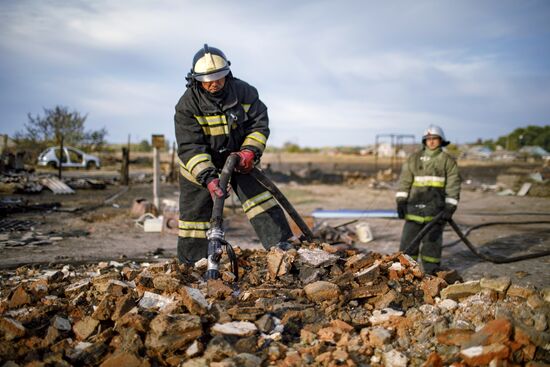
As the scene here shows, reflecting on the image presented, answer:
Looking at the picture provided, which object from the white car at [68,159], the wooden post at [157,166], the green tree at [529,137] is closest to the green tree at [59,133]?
the white car at [68,159]

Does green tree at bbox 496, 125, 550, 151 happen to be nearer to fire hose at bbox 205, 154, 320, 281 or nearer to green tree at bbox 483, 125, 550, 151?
green tree at bbox 483, 125, 550, 151

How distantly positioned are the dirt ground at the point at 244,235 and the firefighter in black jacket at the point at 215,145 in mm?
1801

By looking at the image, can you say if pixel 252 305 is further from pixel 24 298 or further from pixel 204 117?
pixel 204 117

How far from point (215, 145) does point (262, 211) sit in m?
0.83

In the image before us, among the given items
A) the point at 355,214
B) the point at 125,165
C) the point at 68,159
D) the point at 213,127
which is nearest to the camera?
the point at 213,127

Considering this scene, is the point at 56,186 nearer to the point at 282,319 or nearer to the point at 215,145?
the point at 215,145

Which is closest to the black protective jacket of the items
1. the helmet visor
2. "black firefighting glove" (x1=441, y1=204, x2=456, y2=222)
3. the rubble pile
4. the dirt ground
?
the helmet visor

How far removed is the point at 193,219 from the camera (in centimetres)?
427

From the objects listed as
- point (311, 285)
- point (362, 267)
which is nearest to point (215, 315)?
point (311, 285)

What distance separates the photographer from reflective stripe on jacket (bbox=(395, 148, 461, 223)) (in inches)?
211

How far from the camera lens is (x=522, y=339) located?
7.66ft

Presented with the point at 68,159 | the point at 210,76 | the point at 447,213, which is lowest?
the point at 447,213

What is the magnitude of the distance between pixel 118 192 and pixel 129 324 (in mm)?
11377

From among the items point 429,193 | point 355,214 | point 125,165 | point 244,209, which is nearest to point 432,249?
point 429,193
